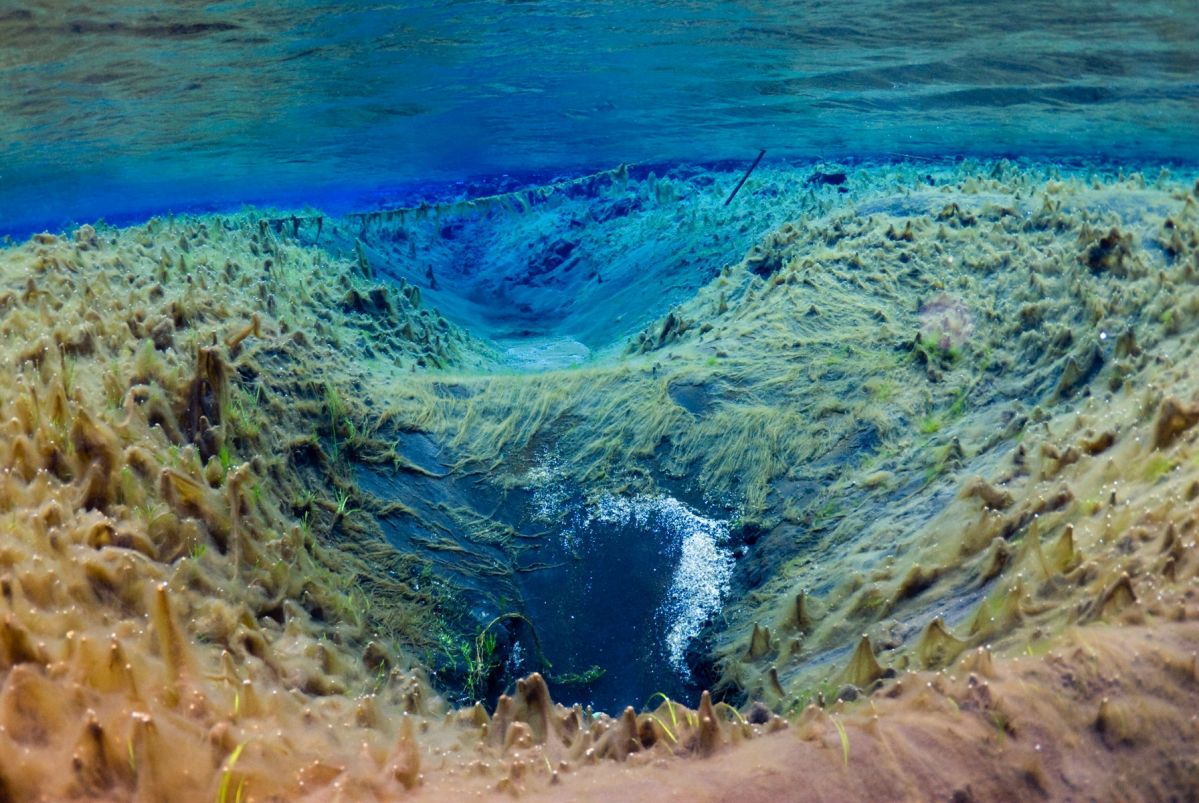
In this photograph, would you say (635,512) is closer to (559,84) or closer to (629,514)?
(629,514)

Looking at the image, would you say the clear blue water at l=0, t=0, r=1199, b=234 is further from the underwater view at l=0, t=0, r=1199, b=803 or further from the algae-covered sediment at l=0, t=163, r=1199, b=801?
the algae-covered sediment at l=0, t=163, r=1199, b=801

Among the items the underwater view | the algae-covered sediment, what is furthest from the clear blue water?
the algae-covered sediment

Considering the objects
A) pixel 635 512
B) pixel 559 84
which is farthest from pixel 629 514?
pixel 559 84

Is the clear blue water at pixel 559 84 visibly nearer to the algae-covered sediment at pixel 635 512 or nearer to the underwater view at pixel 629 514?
the underwater view at pixel 629 514

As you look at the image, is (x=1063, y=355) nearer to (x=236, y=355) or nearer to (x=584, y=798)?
(x=584, y=798)

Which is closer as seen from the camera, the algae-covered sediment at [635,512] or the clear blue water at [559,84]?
the algae-covered sediment at [635,512]

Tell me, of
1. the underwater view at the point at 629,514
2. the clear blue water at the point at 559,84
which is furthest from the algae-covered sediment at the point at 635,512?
the clear blue water at the point at 559,84
